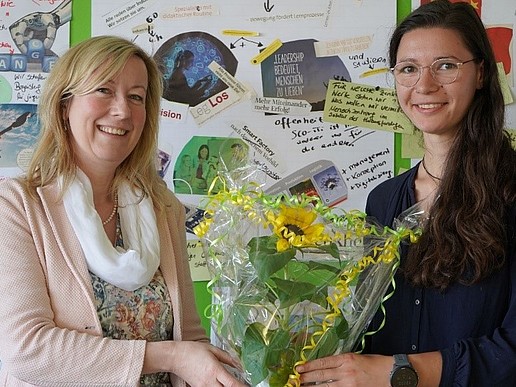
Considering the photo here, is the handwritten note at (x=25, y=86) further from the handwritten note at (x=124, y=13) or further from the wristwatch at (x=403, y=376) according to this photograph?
the wristwatch at (x=403, y=376)

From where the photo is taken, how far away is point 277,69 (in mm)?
1965

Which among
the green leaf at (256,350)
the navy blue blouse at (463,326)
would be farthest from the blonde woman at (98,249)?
the navy blue blouse at (463,326)

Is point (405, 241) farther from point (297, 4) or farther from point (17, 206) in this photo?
point (297, 4)

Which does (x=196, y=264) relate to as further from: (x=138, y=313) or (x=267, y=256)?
(x=267, y=256)

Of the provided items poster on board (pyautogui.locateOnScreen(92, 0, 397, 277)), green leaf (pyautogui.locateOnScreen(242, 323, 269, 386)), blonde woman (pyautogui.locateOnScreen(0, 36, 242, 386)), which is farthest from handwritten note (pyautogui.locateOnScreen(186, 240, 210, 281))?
green leaf (pyautogui.locateOnScreen(242, 323, 269, 386))

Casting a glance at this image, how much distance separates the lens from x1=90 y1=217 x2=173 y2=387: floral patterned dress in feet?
4.34

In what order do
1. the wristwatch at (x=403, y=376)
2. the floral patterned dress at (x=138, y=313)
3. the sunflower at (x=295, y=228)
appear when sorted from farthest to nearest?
the floral patterned dress at (x=138, y=313), the wristwatch at (x=403, y=376), the sunflower at (x=295, y=228)

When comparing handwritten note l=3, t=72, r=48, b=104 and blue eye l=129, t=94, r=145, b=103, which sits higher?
handwritten note l=3, t=72, r=48, b=104

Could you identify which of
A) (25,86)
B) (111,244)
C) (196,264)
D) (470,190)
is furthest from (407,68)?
(25,86)

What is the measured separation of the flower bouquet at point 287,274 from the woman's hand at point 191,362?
10 cm

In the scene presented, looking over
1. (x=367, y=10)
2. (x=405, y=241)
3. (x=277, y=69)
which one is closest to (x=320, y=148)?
(x=277, y=69)

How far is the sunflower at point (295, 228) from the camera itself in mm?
991

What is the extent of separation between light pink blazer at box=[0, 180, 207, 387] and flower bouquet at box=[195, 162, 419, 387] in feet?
0.93

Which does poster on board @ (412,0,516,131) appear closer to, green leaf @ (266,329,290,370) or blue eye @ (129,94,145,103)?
blue eye @ (129,94,145,103)
